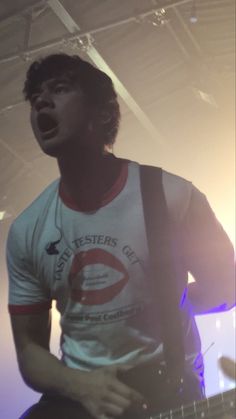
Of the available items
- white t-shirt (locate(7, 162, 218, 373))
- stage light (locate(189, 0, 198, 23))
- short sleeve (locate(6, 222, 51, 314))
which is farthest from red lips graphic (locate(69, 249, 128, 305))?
stage light (locate(189, 0, 198, 23))

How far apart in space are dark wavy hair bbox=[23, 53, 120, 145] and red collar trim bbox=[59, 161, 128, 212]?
4.8 inches

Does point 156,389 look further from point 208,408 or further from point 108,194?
point 108,194

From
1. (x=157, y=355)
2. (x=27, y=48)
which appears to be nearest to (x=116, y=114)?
(x=157, y=355)

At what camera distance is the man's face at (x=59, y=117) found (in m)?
1.31

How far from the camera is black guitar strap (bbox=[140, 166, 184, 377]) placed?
46.1 inches

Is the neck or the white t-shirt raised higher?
the neck

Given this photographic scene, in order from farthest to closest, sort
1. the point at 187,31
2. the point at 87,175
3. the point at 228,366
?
1. the point at 187,31
2. the point at 87,175
3. the point at 228,366

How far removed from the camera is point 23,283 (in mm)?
1343

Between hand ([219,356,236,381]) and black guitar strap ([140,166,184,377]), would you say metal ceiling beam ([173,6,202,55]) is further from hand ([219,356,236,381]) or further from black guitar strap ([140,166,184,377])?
hand ([219,356,236,381])

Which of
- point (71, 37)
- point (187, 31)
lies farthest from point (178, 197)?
point (187, 31)

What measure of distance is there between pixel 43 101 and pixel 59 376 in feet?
2.29

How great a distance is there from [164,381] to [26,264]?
0.45m

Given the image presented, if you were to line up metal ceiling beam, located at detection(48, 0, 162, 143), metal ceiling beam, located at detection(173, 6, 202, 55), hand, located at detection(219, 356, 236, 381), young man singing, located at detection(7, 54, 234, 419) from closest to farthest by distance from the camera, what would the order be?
Result: hand, located at detection(219, 356, 236, 381), young man singing, located at detection(7, 54, 234, 419), metal ceiling beam, located at detection(48, 0, 162, 143), metal ceiling beam, located at detection(173, 6, 202, 55)

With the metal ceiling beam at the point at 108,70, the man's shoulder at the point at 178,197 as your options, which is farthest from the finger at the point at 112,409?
the metal ceiling beam at the point at 108,70
